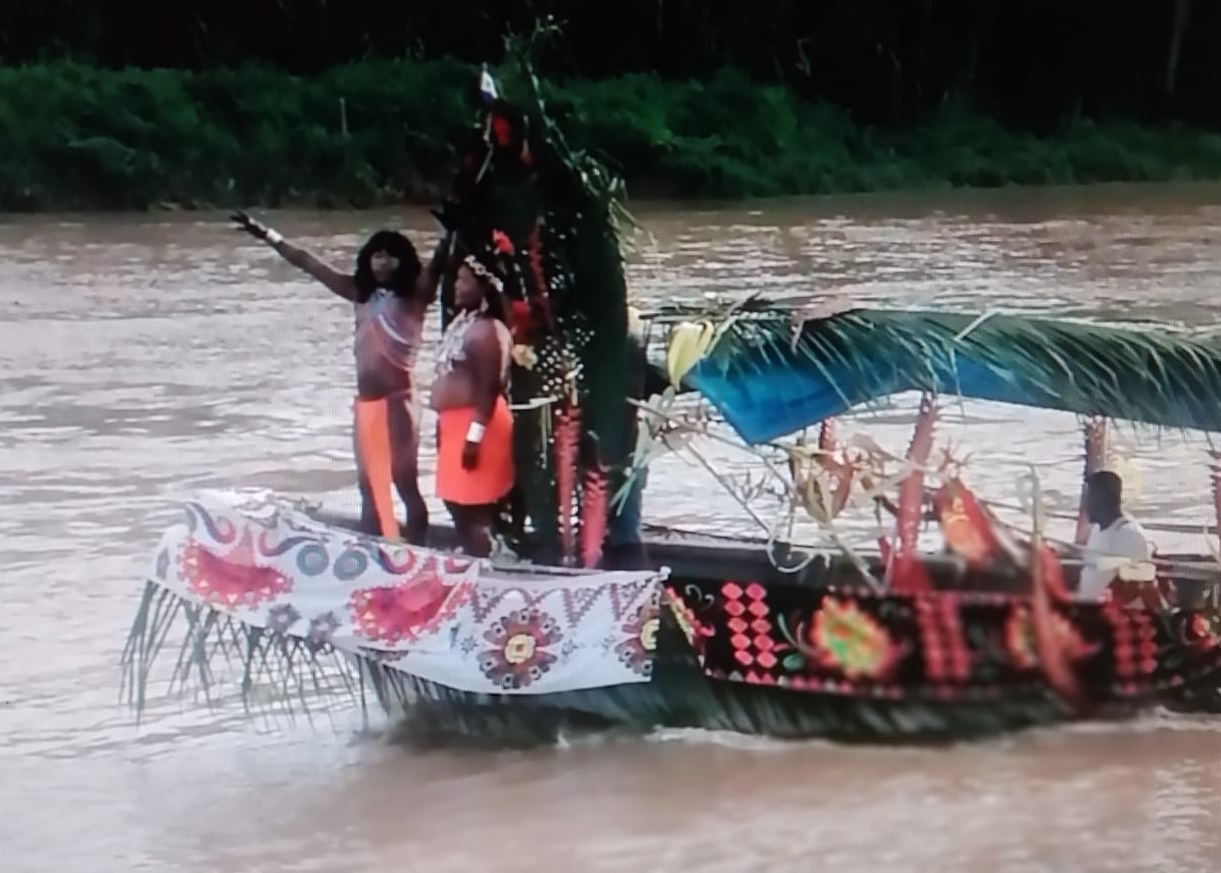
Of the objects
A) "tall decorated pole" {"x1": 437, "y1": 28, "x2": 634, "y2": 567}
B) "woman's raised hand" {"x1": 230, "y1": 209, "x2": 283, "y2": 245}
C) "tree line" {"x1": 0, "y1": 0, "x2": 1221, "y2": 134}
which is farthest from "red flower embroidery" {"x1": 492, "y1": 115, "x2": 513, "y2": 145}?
"tree line" {"x1": 0, "y1": 0, "x2": 1221, "y2": 134}

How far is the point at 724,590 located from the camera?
197 inches

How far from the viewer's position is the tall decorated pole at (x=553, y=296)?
5.02 m

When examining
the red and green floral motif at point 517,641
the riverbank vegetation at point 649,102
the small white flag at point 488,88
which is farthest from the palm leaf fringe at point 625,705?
the riverbank vegetation at point 649,102

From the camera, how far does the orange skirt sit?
511 centimetres

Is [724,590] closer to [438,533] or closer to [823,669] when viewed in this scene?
[823,669]

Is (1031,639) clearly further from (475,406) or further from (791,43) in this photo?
(791,43)

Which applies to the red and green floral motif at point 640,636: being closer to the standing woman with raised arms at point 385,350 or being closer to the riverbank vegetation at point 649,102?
the standing woman with raised arms at point 385,350

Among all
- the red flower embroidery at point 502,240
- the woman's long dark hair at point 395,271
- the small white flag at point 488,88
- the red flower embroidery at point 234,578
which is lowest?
the red flower embroidery at point 234,578

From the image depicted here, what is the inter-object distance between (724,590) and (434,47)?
1383 centimetres

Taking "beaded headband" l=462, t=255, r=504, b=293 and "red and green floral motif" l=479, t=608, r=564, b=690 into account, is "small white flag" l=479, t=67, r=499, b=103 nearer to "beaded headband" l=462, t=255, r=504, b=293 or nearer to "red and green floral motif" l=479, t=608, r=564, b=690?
"beaded headband" l=462, t=255, r=504, b=293

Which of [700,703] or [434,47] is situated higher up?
[434,47]

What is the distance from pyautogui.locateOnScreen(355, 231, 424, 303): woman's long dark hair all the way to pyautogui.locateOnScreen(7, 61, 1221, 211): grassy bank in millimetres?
11579

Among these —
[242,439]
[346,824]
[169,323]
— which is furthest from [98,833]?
[169,323]

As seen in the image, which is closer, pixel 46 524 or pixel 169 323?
pixel 46 524
